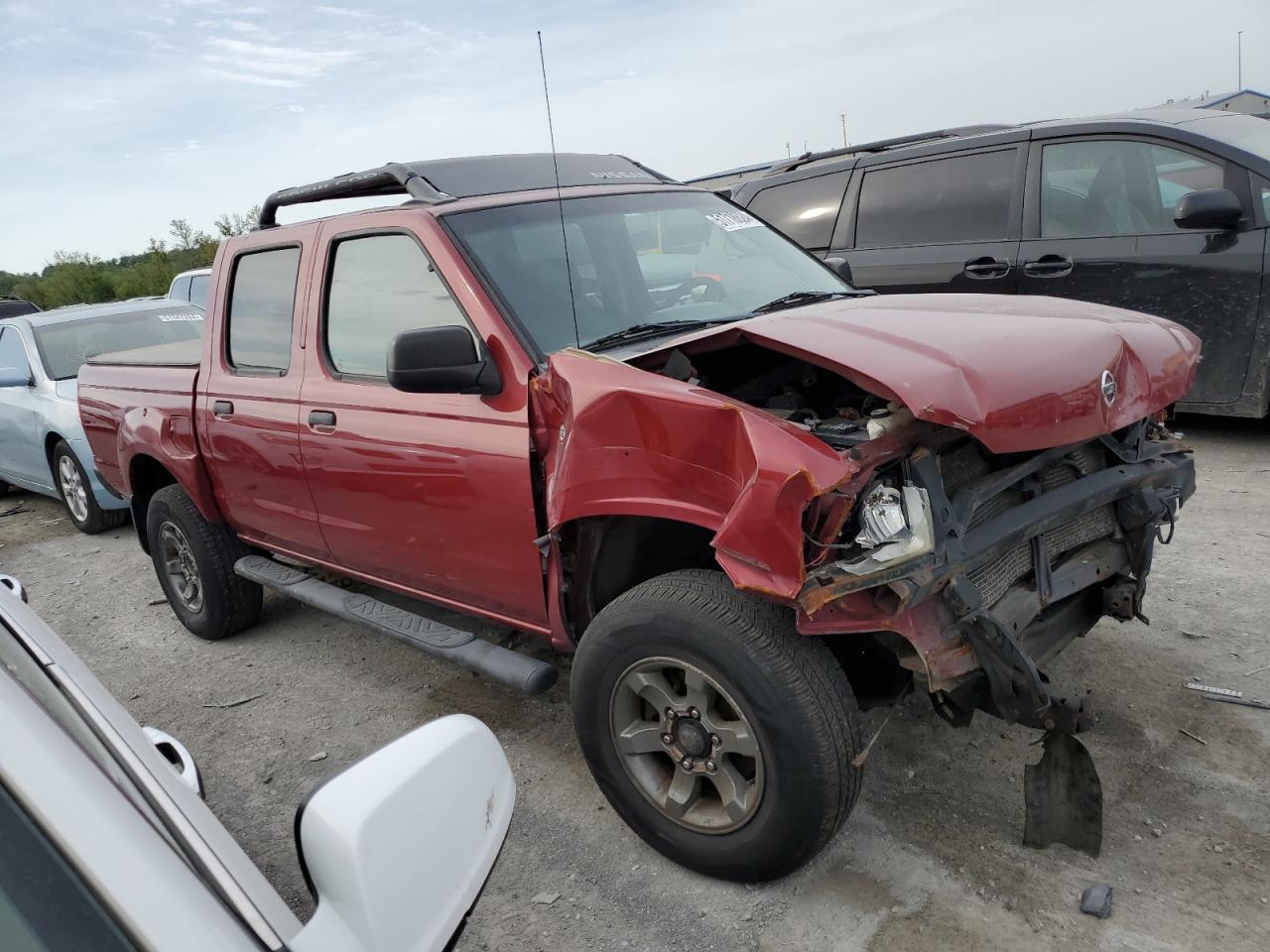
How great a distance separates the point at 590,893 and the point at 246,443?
2.47 meters

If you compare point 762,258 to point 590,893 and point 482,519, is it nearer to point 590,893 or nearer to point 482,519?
point 482,519

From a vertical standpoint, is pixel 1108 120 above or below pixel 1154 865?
above

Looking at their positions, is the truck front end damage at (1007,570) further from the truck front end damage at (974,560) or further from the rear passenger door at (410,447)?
the rear passenger door at (410,447)

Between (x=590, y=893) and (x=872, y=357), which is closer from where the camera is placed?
(x=872, y=357)

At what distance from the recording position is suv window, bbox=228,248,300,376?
390 centimetres

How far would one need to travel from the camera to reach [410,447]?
322 centimetres

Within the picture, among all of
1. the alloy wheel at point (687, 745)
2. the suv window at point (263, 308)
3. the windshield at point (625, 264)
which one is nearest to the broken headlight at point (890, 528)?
the alloy wheel at point (687, 745)

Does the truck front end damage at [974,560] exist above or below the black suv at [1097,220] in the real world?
below

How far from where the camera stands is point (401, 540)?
343cm

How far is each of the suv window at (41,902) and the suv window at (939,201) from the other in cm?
629

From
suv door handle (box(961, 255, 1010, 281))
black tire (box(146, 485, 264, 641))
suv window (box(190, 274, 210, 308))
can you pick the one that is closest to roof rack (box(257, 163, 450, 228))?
black tire (box(146, 485, 264, 641))

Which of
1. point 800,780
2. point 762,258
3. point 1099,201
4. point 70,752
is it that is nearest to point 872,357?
point 800,780

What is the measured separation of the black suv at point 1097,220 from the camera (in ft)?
17.5

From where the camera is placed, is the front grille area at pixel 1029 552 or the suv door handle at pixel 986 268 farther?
the suv door handle at pixel 986 268
